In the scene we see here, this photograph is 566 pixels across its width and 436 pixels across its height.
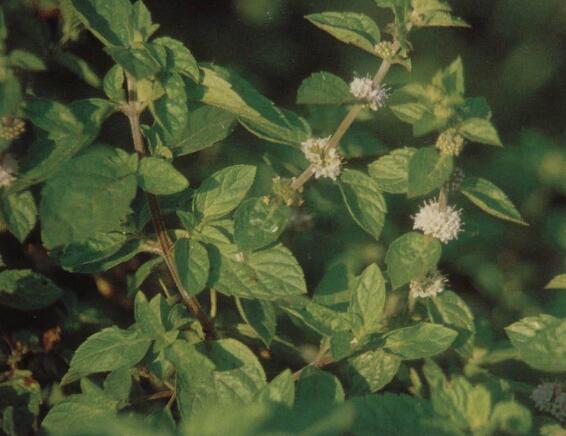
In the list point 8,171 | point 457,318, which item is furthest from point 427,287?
point 8,171

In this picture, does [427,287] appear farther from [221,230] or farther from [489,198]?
[221,230]

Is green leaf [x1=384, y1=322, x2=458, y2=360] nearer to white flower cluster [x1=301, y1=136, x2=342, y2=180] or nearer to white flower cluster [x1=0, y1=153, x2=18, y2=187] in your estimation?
white flower cluster [x1=301, y1=136, x2=342, y2=180]

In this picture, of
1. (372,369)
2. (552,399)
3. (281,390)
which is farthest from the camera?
(552,399)

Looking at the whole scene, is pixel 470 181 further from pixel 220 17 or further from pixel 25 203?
pixel 220 17

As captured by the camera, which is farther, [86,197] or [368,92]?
[368,92]

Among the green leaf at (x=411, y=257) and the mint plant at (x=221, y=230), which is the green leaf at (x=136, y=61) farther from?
the green leaf at (x=411, y=257)

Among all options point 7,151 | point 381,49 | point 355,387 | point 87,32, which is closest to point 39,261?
point 7,151
